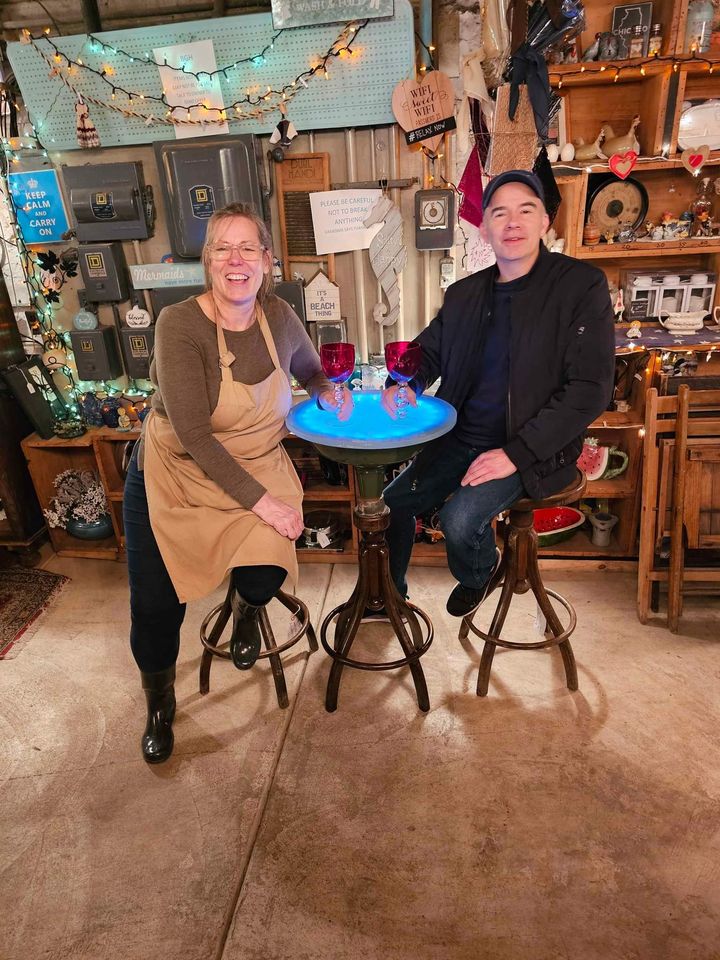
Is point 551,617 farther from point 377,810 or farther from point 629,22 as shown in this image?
point 629,22

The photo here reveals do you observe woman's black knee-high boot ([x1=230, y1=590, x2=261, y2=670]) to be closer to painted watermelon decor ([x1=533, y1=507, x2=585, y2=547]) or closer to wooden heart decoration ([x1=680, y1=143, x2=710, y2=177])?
painted watermelon decor ([x1=533, y1=507, x2=585, y2=547])

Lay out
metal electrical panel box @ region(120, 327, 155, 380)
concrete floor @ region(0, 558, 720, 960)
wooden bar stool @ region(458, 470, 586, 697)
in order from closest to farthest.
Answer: concrete floor @ region(0, 558, 720, 960), wooden bar stool @ region(458, 470, 586, 697), metal electrical panel box @ region(120, 327, 155, 380)

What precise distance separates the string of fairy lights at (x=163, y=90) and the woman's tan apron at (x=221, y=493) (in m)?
1.37

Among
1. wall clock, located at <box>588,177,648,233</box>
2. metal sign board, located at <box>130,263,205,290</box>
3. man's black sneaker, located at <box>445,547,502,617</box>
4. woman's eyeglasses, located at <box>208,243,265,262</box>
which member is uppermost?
wall clock, located at <box>588,177,648,233</box>

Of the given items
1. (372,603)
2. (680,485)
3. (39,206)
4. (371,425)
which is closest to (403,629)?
(372,603)

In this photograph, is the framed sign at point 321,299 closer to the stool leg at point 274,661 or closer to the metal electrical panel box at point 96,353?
the metal electrical panel box at point 96,353

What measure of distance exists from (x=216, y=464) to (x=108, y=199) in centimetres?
179

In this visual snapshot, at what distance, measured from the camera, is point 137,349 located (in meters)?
3.15

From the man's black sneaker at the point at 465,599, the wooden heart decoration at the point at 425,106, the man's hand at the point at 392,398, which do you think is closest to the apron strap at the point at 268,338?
the man's hand at the point at 392,398

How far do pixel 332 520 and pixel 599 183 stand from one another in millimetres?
2004

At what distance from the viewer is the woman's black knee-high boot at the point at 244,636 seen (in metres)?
1.98

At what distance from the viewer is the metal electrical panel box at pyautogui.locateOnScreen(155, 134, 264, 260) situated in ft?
8.85

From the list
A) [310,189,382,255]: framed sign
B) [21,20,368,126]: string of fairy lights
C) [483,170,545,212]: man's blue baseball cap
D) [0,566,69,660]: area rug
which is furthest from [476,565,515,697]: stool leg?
[21,20,368,126]: string of fairy lights

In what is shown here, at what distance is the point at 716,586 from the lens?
255 cm
